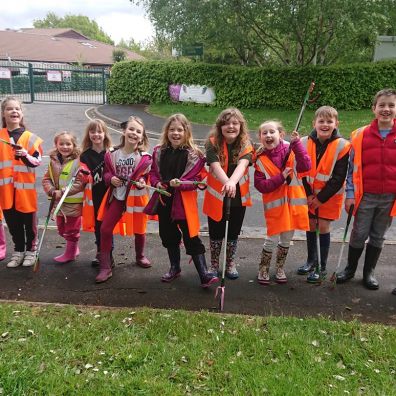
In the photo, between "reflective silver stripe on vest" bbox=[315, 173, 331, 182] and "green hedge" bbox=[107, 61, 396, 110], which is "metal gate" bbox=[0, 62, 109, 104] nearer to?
"green hedge" bbox=[107, 61, 396, 110]

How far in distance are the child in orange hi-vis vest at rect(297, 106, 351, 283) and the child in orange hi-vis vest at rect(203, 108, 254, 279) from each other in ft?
2.10

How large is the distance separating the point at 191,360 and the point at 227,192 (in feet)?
5.02

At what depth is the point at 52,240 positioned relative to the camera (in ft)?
19.2

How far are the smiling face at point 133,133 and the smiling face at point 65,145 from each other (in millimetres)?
725

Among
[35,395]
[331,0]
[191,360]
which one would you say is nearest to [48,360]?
[35,395]

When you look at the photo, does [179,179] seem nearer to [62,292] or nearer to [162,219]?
[162,219]

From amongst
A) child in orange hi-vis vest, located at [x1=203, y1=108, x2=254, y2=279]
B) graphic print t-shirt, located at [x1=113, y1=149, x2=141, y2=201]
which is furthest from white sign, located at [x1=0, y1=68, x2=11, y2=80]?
child in orange hi-vis vest, located at [x1=203, y1=108, x2=254, y2=279]

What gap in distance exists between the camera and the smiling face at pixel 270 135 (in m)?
4.26

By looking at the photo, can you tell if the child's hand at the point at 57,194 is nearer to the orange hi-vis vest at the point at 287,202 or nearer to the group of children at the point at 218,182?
the group of children at the point at 218,182

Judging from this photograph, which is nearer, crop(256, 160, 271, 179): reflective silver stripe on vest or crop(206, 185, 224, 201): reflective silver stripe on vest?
crop(256, 160, 271, 179): reflective silver stripe on vest

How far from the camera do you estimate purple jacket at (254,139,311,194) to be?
413 centimetres

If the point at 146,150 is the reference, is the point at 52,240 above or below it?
below

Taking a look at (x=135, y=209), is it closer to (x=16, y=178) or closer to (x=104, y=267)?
Answer: (x=104, y=267)

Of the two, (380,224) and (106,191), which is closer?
(380,224)
